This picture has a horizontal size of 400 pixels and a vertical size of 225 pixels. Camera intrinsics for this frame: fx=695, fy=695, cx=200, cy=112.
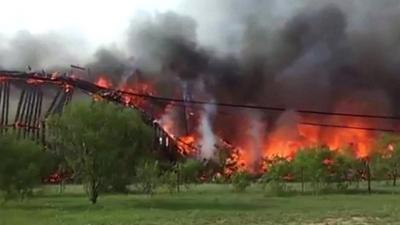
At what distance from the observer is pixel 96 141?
46.7m

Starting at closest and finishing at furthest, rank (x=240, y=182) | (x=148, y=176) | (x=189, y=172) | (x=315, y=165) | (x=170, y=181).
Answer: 1. (x=148, y=176)
2. (x=170, y=181)
3. (x=315, y=165)
4. (x=240, y=182)
5. (x=189, y=172)

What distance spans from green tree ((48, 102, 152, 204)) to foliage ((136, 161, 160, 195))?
2.40m

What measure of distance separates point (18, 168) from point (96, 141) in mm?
5565

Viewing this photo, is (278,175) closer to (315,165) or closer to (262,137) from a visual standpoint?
(315,165)

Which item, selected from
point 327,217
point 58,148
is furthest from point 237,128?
point 327,217

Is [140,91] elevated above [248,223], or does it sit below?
above

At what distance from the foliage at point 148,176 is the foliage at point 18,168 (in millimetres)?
7302

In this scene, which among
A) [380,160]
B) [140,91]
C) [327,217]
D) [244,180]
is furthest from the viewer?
[140,91]

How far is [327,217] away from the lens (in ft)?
101

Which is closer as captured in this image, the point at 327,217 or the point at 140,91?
the point at 327,217

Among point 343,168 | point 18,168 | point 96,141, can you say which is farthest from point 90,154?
point 343,168

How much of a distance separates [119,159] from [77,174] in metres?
3.29

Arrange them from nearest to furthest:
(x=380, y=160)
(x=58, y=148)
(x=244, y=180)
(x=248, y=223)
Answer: (x=248, y=223) < (x=58, y=148) < (x=244, y=180) < (x=380, y=160)

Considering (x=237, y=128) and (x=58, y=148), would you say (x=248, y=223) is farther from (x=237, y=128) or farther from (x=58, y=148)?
(x=237, y=128)
